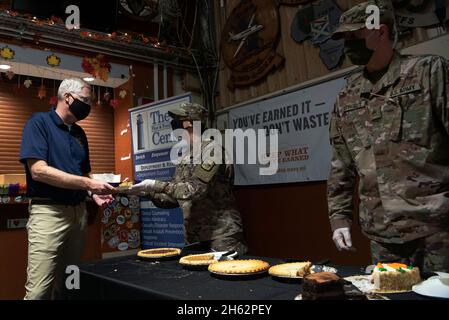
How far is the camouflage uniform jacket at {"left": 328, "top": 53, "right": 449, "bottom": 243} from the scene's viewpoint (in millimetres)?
1475

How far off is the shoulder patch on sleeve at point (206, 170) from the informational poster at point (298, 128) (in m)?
1.17

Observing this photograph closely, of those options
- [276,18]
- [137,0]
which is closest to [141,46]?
[137,0]

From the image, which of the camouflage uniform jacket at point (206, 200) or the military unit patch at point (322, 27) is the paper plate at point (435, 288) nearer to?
the camouflage uniform jacket at point (206, 200)

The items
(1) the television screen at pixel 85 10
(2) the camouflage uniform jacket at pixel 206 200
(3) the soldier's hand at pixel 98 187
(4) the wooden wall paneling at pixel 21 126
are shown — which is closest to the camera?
(3) the soldier's hand at pixel 98 187

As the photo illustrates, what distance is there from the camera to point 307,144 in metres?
3.43

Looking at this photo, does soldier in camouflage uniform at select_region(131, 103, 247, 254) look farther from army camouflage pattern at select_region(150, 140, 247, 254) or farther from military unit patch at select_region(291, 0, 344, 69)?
military unit patch at select_region(291, 0, 344, 69)

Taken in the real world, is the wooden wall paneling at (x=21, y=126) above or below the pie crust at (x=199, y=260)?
above

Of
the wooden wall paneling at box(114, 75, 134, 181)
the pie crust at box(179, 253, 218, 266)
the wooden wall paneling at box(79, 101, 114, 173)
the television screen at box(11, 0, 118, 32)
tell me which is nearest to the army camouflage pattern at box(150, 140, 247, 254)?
the pie crust at box(179, 253, 218, 266)

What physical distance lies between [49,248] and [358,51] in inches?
77.0

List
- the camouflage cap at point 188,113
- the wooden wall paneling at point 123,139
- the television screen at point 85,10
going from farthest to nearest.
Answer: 1. the wooden wall paneling at point 123,139
2. the television screen at point 85,10
3. the camouflage cap at point 188,113

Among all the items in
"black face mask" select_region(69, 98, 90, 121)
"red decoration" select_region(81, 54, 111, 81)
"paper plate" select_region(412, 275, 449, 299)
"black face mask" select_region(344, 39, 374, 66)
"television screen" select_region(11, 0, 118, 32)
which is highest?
"television screen" select_region(11, 0, 118, 32)

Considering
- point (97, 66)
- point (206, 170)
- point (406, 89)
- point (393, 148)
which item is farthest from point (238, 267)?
Answer: point (97, 66)

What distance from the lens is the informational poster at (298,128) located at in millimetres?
3268
